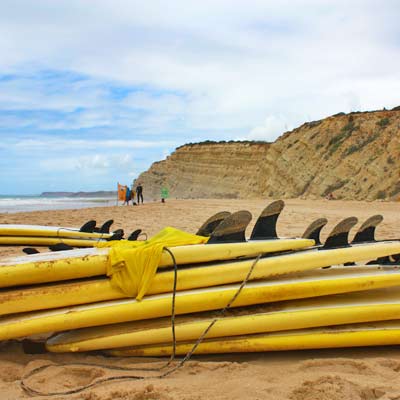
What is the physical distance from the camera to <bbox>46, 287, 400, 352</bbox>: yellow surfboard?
9.53ft

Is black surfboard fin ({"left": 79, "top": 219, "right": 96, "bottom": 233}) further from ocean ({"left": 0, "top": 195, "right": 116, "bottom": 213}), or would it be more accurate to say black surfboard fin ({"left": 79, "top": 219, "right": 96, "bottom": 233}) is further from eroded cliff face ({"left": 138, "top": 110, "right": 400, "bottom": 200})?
ocean ({"left": 0, "top": 195, "right": 116, "bottom": 213})

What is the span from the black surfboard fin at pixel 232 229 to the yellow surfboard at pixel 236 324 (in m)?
0.57

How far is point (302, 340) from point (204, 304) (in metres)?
0.66

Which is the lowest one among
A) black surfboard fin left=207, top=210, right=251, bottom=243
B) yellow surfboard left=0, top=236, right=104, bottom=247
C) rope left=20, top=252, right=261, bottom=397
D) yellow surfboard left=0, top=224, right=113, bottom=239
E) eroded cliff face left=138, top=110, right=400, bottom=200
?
rope left=20, top=252, right=261, bottom=397

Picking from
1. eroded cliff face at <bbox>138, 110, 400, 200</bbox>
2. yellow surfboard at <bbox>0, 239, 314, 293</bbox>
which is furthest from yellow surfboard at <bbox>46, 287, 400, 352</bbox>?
eroded cliff face at <bbox>138, 110, 400, 200</bbox>

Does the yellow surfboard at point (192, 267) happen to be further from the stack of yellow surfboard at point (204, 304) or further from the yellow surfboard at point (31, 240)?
the yellow surfboard at point (31, 240)

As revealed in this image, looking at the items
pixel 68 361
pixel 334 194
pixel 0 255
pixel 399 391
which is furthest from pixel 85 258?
pixel 334 194

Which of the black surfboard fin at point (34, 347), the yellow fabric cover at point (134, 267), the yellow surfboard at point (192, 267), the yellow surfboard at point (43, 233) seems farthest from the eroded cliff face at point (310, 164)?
the black surfboard fin at point (34, 347)

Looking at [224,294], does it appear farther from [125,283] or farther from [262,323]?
[125,283]

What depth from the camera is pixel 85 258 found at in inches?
122

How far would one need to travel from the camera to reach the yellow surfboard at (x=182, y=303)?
2.91m

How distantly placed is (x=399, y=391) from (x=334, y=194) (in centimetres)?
2397

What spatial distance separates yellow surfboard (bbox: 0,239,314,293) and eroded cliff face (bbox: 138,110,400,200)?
20.5 meters

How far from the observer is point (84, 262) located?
10.1ft
